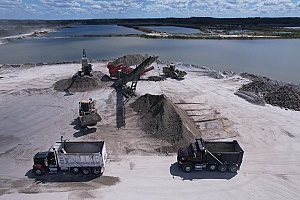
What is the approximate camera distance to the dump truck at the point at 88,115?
18141 millimetres

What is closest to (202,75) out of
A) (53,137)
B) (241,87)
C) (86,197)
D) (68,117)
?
(241,87)

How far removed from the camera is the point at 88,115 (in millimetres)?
18500

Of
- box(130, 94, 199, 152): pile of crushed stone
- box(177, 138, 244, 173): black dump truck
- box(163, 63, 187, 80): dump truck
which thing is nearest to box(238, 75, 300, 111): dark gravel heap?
box(163, 63, 187, 80): dump truck

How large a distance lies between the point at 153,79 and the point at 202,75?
24.2 ft

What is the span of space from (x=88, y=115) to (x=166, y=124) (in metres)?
6.10

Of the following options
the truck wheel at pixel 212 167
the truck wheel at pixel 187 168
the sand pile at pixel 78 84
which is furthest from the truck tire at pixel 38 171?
the sand pile at pixel 78 84

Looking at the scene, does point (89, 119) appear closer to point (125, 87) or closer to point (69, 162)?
point (69, 162)

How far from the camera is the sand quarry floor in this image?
12.4 meters

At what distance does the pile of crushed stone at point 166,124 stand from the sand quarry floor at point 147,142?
0.13 m

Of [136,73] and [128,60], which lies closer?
[136,73]

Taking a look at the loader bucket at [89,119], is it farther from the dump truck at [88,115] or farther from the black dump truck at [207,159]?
the black dump truck at [207,159]

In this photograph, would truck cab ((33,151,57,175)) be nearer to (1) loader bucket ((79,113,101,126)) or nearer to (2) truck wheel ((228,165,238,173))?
(1) loader bucket ((79,113,101,126))

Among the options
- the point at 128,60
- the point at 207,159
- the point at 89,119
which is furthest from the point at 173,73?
the point at 207,159

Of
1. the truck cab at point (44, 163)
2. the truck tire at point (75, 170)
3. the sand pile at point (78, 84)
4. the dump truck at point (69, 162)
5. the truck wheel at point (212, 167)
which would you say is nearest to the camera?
the dump truck at point (69, 162)
